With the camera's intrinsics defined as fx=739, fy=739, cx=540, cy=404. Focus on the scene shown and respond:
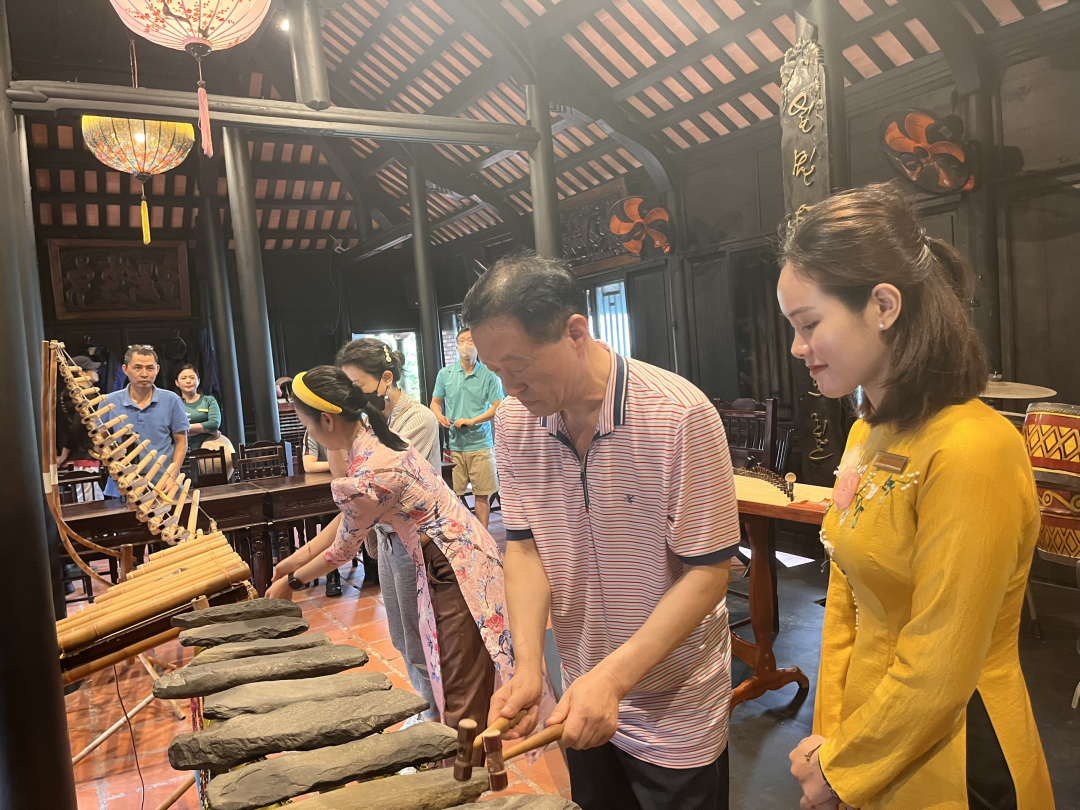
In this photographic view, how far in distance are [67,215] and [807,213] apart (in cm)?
1112

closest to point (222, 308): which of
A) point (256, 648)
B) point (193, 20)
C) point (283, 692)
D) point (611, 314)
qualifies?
point (611, 314)

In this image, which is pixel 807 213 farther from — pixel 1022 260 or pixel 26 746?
pixel 1022 260

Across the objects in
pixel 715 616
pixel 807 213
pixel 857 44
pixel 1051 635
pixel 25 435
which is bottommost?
pixel 1051 635

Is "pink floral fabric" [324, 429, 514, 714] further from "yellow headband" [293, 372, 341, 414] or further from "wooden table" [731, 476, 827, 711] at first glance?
"wooden table" [731, 476, 827, 711]

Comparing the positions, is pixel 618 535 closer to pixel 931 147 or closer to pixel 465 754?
pixel 465 754

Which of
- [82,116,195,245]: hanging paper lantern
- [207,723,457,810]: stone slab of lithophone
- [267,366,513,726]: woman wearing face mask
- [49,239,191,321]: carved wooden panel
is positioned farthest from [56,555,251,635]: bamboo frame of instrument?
[49,239,191,321]: carved wooden panel

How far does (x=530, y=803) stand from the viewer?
38.9 inches

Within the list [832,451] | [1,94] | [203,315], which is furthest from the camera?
[203,315]

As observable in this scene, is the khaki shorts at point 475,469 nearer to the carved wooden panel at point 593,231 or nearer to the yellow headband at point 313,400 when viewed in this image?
the carved wooden panel at point 593,231

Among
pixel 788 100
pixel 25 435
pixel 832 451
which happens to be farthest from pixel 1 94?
pixel 832 451

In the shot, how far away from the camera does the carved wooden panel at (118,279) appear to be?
32.6 feet

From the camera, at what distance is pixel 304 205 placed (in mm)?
11070

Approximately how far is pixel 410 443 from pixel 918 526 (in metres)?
2.20

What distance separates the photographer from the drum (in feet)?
9.00
